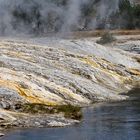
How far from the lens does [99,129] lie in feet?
95.5

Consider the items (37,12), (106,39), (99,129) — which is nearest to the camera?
(99,129)

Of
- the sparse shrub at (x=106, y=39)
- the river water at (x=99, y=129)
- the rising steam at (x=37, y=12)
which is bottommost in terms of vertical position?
the sparse shrub at (x=106, y=39)

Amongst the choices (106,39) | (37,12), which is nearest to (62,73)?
(37,12)

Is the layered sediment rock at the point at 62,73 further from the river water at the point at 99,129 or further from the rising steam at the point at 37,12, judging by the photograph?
the rising steam at the point at 37,12

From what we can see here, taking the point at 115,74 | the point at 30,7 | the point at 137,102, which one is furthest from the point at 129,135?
the point at 30,7

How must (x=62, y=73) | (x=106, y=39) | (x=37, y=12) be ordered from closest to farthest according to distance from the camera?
(x=62, y=73), (x=37, y=12), (x=106, y=39)

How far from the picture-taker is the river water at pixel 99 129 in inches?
1080

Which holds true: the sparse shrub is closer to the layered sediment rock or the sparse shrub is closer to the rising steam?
the rising steam

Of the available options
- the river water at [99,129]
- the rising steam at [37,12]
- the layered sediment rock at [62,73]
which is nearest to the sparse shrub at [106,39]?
the rising steam at [37,12]

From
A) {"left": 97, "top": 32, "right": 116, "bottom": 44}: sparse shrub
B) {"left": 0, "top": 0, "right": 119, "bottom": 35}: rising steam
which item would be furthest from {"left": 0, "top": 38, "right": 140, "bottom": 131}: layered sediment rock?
{"left": 97, "top": 32, "right": 116, "bottom": 44}: sparse shrub

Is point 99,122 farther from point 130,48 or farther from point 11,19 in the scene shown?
point 130,48

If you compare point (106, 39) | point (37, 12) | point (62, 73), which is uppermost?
point (37, 12)

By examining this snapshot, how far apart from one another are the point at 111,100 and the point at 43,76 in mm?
4527

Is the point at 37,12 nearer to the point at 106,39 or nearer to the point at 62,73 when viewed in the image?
the point at 106,39
